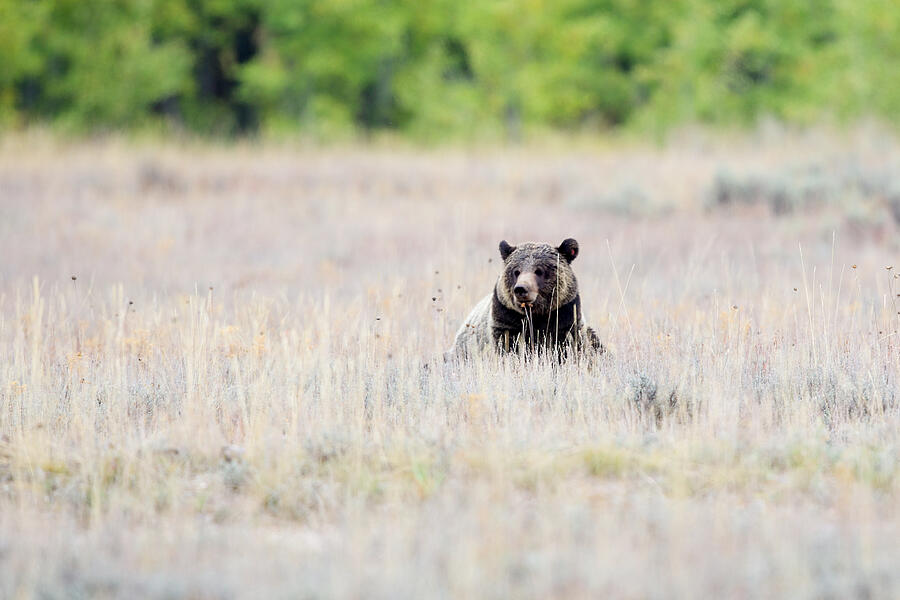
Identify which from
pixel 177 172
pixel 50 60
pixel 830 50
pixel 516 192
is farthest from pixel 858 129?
pixel 50 60

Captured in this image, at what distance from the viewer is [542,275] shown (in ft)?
22.6

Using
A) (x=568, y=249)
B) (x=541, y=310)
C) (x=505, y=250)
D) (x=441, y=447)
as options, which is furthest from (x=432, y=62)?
(x=441, y=447)

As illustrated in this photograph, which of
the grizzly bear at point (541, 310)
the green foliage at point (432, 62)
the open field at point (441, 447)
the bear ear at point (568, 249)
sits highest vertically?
the green foliage at point (432, 62)

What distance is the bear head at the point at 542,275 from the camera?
6879 mm

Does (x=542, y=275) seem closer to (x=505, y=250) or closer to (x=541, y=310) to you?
(x=541, y=310)

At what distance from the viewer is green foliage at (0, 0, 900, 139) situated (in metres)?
26.5

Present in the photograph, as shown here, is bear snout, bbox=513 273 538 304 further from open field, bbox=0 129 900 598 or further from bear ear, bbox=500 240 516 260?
bear ear, bbox=500 240 516 260

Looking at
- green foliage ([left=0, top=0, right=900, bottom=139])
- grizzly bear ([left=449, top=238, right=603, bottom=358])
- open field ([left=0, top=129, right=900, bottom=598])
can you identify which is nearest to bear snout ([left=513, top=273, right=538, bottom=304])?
grizzly bear ([left=449, top=238, right=603, bottom=358])

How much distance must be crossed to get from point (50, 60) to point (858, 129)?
22149 millimetres

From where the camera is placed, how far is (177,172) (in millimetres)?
18266

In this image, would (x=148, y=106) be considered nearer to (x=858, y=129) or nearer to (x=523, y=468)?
(x=858, y=129)

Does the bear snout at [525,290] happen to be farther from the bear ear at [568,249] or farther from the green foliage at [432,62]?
the green foliage at [432,62]

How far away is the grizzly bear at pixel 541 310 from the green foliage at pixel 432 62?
18.3 metres

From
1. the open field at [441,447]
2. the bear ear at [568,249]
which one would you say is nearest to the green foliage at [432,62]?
the open field at [441,447]
